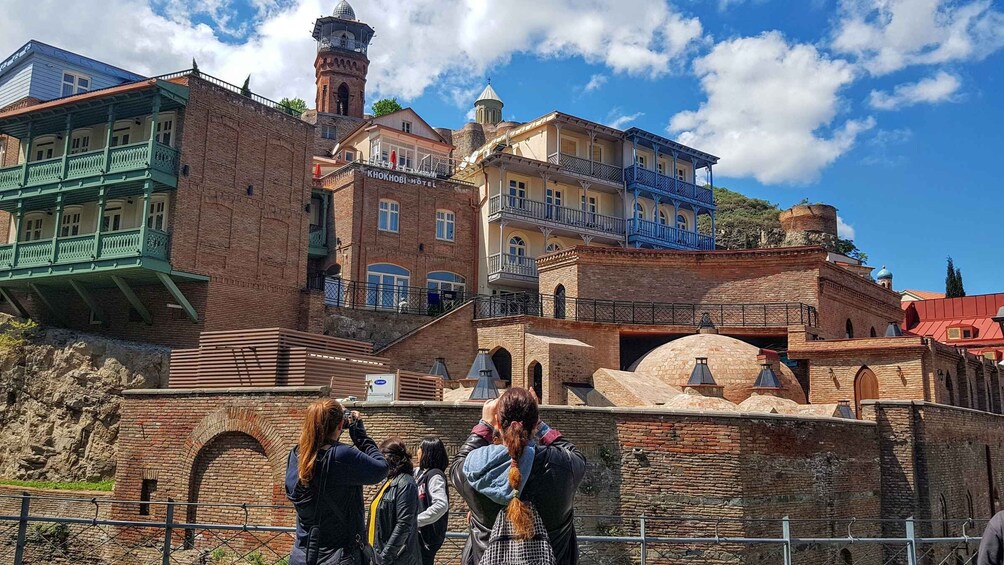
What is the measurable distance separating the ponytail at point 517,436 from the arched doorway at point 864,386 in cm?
2568

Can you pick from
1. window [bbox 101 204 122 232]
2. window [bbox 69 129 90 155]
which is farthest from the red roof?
window [bbox 69 129 90 155]

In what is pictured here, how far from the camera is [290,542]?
1658cm

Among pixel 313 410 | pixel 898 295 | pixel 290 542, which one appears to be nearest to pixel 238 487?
pixel 290 542

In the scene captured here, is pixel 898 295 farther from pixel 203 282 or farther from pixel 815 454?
pixel 203 282

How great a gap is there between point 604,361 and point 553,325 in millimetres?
2237

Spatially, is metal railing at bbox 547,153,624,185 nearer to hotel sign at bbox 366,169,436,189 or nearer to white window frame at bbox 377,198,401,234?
hotel sign at bbox 366,169,436,189

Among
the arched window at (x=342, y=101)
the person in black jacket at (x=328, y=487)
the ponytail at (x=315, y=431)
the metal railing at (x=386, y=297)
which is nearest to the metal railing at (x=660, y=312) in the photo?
the metal railing at (x=386, y=297)

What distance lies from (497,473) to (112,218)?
1071 inches

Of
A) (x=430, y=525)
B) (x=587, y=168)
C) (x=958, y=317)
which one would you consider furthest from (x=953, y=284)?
(x=430, y=525)

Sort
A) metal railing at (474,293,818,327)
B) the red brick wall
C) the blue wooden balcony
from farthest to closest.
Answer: the blue wooden balcony
the red brick wall
metal railing at (474,293,818,327)

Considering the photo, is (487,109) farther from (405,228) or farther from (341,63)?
(405,228)

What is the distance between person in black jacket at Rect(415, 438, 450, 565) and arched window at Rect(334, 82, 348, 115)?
5727 centimetres

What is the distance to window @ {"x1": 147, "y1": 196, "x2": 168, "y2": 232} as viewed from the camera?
26.3m

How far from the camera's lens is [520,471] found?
4.39 meters
